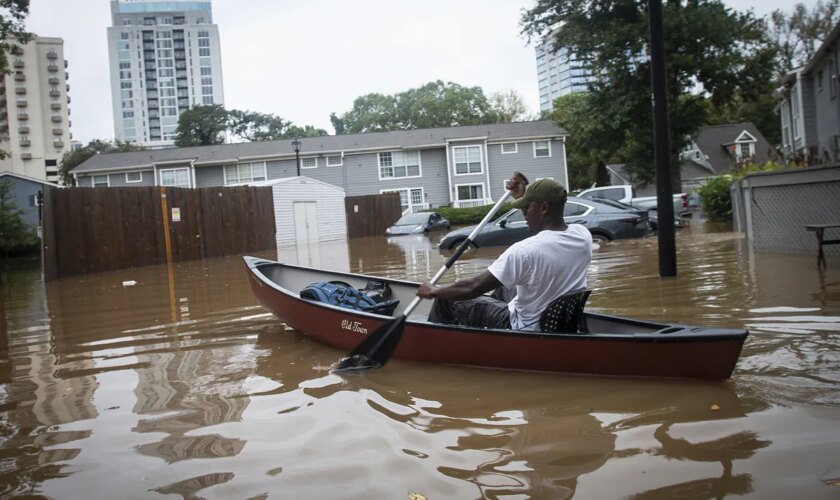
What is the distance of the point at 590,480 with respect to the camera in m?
3.21

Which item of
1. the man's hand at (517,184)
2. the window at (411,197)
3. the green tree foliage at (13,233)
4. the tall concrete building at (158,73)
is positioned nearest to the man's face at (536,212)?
the man's hand at (517,184)

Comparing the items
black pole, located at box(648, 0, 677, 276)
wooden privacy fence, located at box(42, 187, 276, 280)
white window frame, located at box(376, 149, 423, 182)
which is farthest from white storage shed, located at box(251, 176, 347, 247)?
black pole, located at box(648, 0, 677, 276)

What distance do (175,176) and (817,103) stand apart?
3608cm

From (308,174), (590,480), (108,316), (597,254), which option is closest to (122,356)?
(108,316)

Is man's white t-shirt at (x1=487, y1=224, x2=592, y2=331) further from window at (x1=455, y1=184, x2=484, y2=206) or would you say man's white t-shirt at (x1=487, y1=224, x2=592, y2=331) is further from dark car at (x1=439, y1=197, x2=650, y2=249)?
window at (x1=455, y1=184, x2=484, y2=206)

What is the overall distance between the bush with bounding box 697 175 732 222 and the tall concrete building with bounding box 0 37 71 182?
310 ft

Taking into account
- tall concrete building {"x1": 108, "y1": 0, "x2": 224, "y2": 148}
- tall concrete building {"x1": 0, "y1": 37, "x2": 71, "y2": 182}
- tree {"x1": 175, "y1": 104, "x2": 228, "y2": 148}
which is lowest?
tree {"x1": 175, "y1": 104, "x2": 228, "y2": 148}

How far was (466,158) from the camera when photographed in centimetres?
4459

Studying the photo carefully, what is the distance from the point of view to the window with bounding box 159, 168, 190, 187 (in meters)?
44.6

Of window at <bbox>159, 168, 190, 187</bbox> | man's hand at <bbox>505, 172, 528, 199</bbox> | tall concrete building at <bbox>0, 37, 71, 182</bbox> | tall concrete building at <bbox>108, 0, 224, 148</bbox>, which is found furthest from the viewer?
tall concrete building at <bbox>108, 0, 224, 148</bbox>

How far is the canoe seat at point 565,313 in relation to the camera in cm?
486

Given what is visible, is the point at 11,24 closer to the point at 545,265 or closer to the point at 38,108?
the point at 545,265

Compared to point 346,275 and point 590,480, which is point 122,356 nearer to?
point 346,275

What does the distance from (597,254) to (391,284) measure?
24.6 feet
